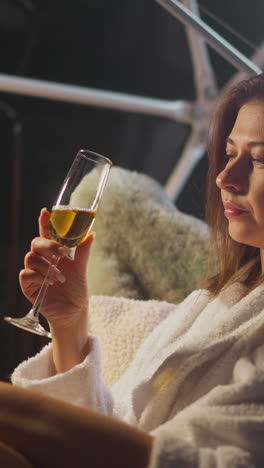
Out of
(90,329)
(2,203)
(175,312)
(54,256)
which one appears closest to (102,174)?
(54,256)

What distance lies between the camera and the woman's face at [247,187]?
43.9 inches

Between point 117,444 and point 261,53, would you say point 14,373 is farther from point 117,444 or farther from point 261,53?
point 261,53

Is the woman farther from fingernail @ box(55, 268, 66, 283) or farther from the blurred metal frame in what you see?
the blurred metal frame

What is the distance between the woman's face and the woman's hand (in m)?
0.26

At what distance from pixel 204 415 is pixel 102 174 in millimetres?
428

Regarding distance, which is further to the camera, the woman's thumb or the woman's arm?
the woman's thumb

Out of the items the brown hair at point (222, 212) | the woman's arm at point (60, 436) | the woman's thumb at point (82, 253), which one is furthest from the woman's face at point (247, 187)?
the woman's arm at point (60, 436)

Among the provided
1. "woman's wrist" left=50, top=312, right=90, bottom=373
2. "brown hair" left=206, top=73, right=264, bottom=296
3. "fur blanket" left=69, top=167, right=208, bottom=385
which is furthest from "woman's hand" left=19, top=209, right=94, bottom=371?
"fur blanket" left=69, top=167, right=208, bottom=385

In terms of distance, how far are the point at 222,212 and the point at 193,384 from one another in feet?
1.17

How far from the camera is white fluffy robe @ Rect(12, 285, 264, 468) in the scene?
94 cm

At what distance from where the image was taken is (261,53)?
78.8 inches

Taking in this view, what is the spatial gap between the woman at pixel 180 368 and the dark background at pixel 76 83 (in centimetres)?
144

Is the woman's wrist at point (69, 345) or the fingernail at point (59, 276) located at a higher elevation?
the fingernail at point (59, 276)

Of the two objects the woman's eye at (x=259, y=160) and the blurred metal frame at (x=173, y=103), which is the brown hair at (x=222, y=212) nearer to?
the woman's eye at (x=259, y=160)
